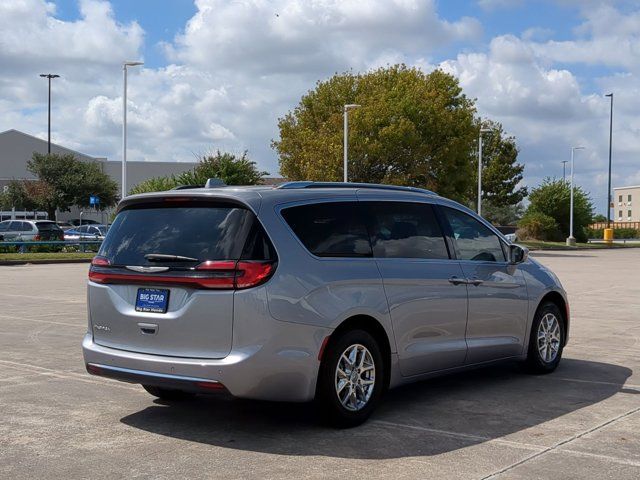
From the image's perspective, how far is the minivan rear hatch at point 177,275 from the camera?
5.95m

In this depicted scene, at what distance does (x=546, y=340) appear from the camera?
8688 millimetres

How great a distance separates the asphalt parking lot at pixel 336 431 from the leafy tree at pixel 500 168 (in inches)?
2680

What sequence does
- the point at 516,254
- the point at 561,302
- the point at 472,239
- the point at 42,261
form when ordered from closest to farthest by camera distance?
the point at 472,239, the point at 516,254, the point at 561,302, the point at 42,261

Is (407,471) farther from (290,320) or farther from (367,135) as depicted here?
(367,135)

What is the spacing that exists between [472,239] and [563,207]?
59.8 metres

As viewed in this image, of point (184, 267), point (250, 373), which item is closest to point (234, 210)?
point (184, 267)

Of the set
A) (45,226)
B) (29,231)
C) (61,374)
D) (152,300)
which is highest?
(45,226)

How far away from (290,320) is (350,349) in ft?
2.16

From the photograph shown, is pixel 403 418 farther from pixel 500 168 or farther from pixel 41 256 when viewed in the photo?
pixel 500 168

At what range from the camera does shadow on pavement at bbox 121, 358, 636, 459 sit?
19.7ft

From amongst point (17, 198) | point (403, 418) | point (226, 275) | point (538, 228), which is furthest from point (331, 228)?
point (17, 198)

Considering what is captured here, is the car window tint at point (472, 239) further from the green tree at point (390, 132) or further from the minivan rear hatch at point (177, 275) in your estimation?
the green tree at point (390, 132)

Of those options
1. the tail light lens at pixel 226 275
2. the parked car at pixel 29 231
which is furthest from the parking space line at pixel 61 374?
the parked car at pixel 29 231

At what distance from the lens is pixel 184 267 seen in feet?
20.0
